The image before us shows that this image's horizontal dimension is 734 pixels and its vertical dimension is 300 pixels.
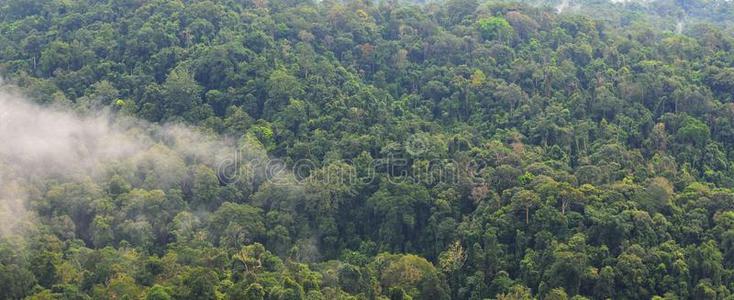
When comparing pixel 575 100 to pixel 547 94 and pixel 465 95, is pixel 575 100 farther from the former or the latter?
pixel 465 95

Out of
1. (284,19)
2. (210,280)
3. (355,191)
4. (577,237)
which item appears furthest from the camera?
(284,19)

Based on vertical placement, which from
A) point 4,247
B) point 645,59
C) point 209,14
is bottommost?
point 4,247

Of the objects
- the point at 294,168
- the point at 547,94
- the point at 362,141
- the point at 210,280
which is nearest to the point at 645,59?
the point at 547,94

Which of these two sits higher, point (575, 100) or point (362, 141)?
point (575, 100)

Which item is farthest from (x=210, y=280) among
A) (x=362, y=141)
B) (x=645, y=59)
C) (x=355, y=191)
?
(x=645, y=59)

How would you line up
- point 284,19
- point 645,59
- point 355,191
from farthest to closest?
point 284,19, point 645,59, point 355,191

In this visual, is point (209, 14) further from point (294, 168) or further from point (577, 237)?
point (577, 237)

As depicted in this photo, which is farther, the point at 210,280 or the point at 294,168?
the point at 294,168
